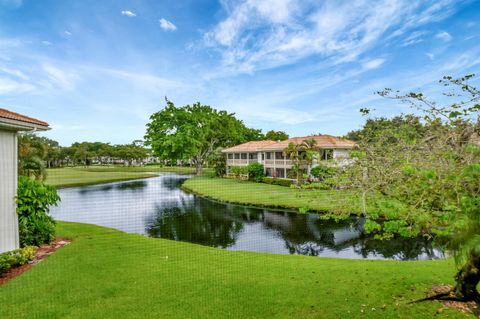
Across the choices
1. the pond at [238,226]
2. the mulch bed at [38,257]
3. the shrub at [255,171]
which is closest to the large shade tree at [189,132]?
the shrub at [255,171]

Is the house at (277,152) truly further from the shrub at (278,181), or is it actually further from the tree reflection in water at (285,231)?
the tree reflection in water at (285,231)

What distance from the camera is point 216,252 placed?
515cm

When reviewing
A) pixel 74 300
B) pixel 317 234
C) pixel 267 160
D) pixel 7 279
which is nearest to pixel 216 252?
pixel 74 300

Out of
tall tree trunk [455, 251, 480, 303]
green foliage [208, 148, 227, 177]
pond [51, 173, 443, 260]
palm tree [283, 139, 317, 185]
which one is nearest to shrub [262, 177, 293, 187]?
palm tree [283, 139, 317, 185]

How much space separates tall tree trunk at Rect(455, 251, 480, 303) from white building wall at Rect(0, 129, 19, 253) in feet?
18.4

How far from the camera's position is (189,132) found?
22641mm

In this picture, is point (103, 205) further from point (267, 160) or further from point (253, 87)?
point (267, 160)

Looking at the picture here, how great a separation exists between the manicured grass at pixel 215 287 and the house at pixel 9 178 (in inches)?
28.4

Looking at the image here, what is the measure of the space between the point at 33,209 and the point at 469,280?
226 inches

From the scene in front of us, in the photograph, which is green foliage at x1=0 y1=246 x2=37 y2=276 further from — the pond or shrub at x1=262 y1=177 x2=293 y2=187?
shrub at x1=262 y1=177 x2=293 y2=187

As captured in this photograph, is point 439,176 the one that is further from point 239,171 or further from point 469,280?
point 239,171

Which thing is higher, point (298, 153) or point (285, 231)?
point (298, 153)

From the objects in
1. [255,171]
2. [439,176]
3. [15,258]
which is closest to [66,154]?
[255,171]

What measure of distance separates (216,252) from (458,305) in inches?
139
